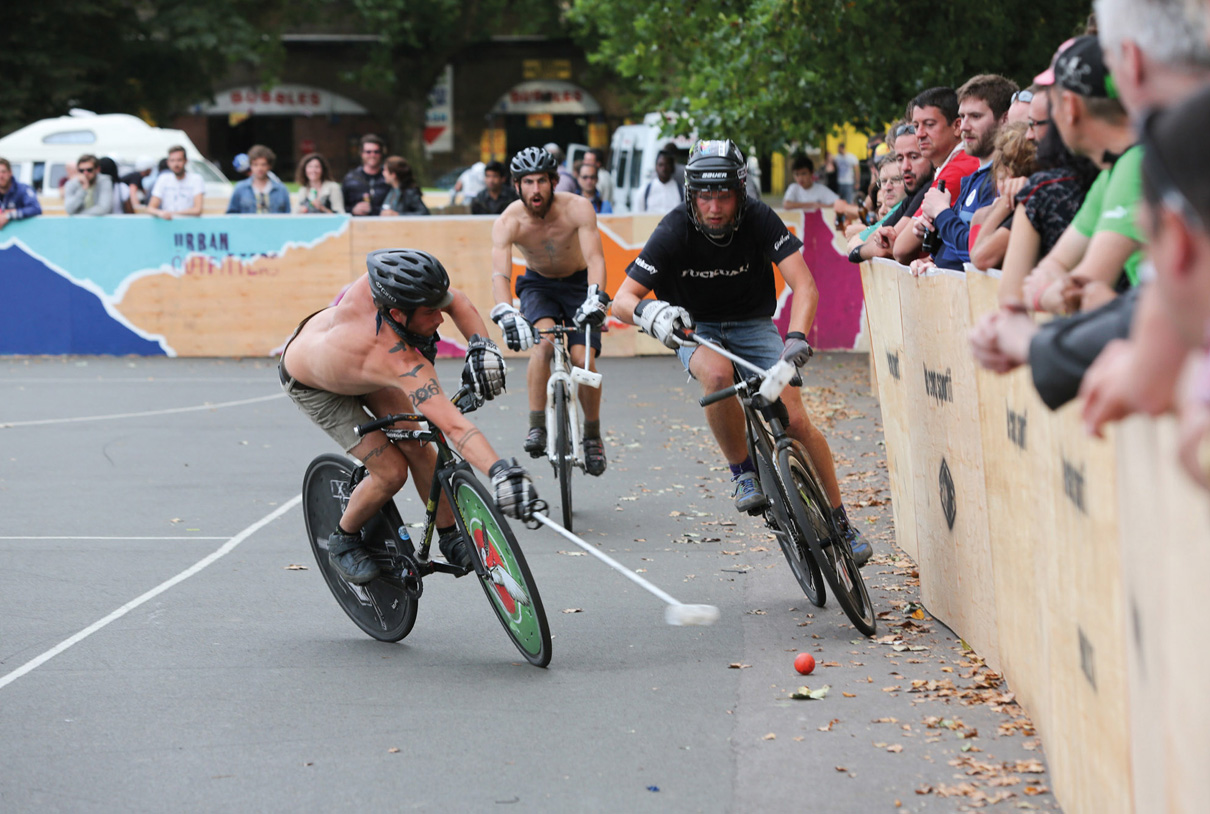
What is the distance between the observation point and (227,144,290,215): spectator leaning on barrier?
17.6 meters

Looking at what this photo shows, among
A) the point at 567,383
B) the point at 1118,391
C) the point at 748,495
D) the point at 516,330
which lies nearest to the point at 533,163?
the point at 567,383

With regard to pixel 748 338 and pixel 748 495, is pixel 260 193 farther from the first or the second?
pixel 748 495

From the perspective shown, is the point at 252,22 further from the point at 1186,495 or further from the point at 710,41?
the point at 1186,495

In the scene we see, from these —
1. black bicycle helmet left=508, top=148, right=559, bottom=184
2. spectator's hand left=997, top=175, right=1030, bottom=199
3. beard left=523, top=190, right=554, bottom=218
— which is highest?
black bicycle helmet left=508, top=148, right=559, bottom=184

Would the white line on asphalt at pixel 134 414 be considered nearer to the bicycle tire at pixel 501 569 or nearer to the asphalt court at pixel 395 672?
the asphalt court at pixel 395 672

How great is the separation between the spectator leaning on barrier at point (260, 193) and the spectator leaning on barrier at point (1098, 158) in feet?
48.5

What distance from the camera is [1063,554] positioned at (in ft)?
12.4

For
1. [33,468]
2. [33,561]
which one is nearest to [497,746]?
[33,561]

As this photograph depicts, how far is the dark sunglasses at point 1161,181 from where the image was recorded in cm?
Result: 205

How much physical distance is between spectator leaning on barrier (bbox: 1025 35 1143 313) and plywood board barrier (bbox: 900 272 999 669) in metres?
1.35

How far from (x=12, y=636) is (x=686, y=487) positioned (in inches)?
177

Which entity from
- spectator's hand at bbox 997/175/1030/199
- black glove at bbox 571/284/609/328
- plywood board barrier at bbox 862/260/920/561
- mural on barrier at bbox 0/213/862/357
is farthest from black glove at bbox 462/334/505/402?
mural on barrier at bbox 0/213/862/357

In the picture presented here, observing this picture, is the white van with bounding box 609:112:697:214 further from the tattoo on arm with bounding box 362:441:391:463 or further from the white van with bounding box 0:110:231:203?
the tattoo on arm with bounding box 362:441:391:463

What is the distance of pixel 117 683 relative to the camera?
215 inches
